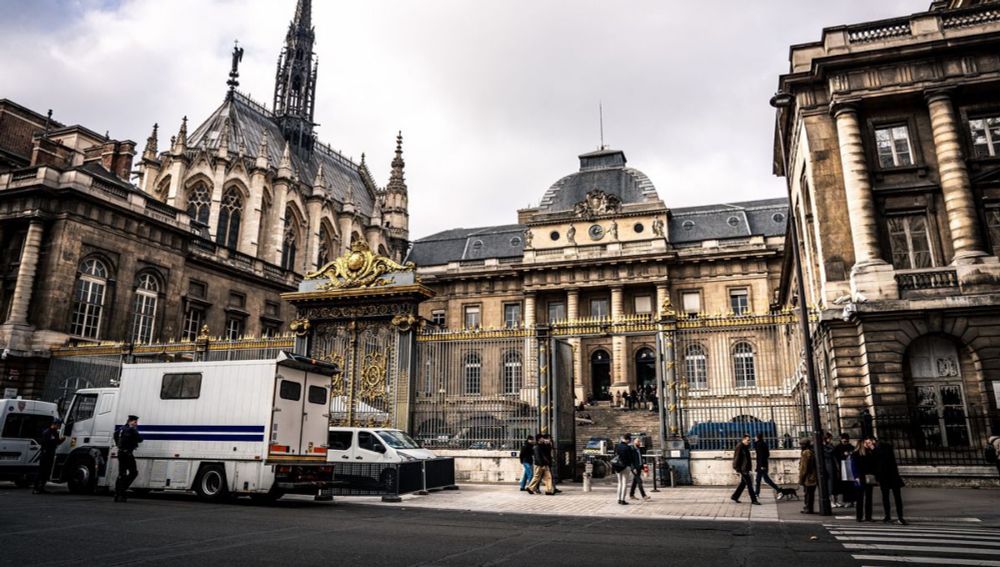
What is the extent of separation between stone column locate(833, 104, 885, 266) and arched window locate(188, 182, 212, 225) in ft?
128

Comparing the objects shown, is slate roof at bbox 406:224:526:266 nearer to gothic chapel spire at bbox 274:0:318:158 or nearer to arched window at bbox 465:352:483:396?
gothic chapel spire at bbox 274:0:318:158

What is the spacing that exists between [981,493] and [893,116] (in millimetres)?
11355

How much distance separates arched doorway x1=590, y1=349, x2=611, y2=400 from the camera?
134ft

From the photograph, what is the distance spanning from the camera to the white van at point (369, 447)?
1521cm

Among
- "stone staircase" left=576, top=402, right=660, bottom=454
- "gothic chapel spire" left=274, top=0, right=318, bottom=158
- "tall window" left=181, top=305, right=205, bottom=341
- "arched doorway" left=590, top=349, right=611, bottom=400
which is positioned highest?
"gothic chapel spire" left=274, top=0, right=318, bottom=158

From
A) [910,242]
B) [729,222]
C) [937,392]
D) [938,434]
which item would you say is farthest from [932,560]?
[729,222]

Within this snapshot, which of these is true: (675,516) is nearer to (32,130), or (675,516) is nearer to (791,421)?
(791,421)

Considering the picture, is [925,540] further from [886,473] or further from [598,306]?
[598,306]

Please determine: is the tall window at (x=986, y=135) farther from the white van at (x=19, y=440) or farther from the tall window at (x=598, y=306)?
the white van at (x=19, y=440)

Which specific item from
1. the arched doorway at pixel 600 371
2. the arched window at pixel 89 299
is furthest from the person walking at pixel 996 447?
the arched window at pixel 89 299

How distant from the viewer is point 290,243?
51.1 m

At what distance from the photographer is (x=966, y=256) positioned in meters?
17.6

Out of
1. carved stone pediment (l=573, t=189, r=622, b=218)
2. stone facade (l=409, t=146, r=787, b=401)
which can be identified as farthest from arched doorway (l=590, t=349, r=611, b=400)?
carved stone pediment (l=573, t=189, r=622, b=218)

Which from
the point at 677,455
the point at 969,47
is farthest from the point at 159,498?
the point at 969,47
